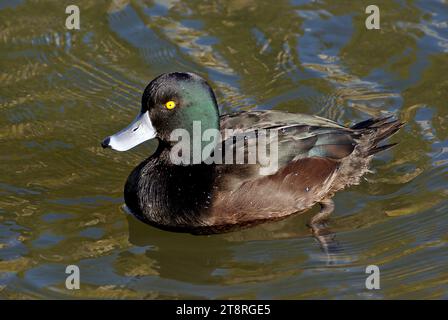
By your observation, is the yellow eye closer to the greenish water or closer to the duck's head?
the duck's head

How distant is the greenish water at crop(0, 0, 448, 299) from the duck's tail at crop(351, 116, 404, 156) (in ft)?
1.09

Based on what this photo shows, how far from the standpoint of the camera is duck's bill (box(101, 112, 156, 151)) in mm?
9094

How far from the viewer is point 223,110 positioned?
36.6 ft

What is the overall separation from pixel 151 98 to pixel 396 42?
4.30 meters

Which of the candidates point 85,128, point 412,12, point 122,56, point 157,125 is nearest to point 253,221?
point 157,125

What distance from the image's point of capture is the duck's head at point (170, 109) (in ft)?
29.4

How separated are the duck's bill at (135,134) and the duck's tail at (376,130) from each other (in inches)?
87.3

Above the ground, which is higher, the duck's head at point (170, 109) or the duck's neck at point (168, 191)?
the duck's head at point (170, 109)

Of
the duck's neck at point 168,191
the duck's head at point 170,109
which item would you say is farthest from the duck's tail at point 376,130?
the duck's neck at point 168,191

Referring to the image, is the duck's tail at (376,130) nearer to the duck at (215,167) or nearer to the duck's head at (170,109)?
the duck at (215,167)

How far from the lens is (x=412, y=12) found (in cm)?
1253

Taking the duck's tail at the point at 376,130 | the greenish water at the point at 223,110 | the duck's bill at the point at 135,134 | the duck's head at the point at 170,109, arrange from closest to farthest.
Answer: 1. the greenish water at the point at 223,110
2. the duck's head at the point at 170,109
3. the duck's bill at the point at 135,134
4. the duck's tail at the point at 376,130

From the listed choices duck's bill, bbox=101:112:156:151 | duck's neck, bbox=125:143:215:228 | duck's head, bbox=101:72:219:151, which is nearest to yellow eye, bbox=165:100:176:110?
duck's head, bbox=101:72:219:151

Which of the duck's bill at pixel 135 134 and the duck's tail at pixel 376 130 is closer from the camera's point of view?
the duck's bill at pixel 135 134
